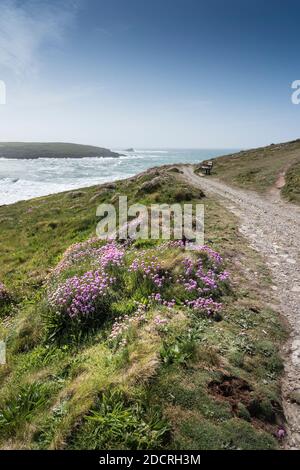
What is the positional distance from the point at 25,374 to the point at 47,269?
8.00 metres

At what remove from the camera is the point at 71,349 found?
632 cm

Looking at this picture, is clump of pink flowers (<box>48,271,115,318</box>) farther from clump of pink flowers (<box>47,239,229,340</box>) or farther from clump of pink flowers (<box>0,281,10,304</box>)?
clump of pink flowers (<box>0,281,10,304</box>)

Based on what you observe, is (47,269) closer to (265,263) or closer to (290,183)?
(265,263)

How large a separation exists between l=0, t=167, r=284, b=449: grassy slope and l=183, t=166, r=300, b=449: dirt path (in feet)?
0.83

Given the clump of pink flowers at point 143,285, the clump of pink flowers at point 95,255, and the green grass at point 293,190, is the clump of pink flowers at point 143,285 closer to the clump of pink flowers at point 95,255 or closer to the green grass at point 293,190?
the clump of pink flowers at point 95,255

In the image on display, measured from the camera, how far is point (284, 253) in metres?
11.3

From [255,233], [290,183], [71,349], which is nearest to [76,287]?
[71,349]

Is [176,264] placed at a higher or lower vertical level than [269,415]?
higher

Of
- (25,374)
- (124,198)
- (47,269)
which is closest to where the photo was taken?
(25,374)

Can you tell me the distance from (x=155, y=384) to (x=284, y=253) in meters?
8.58

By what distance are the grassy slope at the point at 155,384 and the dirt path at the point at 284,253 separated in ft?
0.83

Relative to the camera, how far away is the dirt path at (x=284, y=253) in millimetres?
5031
